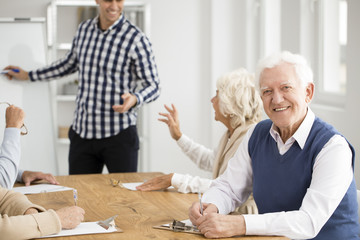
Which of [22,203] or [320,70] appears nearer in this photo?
[22,203]

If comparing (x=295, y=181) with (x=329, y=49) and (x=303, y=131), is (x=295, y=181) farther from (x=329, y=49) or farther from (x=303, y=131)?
(x=329, y=49)

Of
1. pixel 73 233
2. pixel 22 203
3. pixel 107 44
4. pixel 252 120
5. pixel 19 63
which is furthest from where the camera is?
pixel 19 63

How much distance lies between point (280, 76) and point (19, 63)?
90.2 inches

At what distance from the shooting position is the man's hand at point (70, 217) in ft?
5.40

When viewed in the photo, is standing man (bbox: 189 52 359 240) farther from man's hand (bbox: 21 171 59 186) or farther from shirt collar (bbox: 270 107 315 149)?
man's hand (bbox: 21 171 59 186)

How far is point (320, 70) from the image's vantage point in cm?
397

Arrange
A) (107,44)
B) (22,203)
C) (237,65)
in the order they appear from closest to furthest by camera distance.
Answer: (22,203)
(107,44)
(237,65)

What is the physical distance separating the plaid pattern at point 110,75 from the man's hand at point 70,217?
1.59m

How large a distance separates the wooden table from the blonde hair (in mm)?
428

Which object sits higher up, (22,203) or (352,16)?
(352,16)

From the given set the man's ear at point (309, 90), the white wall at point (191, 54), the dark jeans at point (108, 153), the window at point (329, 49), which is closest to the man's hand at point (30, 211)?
the man's ear at point (309, 90)

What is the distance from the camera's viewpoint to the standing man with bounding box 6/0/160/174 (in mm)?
3260

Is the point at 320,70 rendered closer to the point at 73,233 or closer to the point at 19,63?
the point at 19,63

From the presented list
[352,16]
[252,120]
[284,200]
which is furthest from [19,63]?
[284,200]
